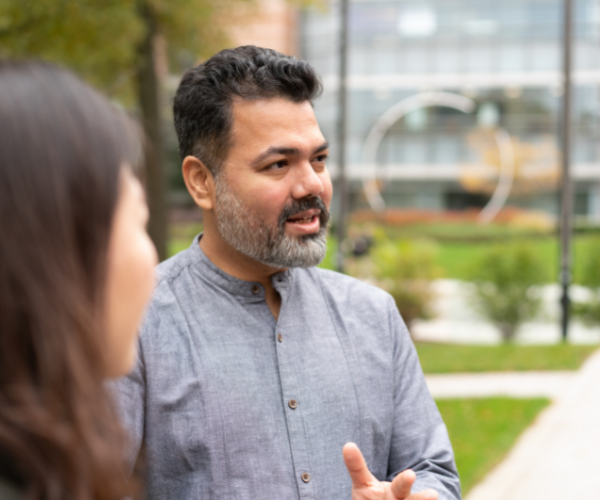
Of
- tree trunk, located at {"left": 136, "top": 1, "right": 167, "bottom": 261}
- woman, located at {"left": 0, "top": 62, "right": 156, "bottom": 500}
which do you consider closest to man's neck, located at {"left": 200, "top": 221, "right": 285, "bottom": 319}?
woman, located at {"left": 0, "top": 62, "right": 156, "bottom": 500}

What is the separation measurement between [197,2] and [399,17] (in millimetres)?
33530

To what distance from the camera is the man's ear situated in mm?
1975

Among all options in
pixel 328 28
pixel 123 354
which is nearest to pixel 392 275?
pixel 123 354

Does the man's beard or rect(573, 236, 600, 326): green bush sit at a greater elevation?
the man's beard

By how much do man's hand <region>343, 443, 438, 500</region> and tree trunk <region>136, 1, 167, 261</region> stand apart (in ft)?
29.5

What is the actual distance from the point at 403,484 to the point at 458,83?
42671mm

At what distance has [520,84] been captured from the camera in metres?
41.0

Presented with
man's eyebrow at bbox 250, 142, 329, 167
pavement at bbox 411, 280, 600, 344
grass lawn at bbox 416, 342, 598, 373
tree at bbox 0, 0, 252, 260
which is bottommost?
pavement at bbox 411, 280, 600, 344

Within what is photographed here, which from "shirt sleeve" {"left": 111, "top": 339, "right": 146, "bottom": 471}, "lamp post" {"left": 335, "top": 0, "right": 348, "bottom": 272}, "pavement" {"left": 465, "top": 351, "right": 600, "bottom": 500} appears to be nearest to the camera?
"shirt sleeve" {"left": 111, "top": 339, "right": 146, "bottom": 471}

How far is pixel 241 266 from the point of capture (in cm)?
193

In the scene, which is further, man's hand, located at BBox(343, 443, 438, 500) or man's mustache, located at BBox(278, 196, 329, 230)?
man's mustache, located at BBox(278, 196, 329, 230)

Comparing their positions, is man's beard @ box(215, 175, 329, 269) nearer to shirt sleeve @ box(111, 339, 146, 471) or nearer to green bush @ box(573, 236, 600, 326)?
shirt sleeve @ box(111, 339, 146, 471)

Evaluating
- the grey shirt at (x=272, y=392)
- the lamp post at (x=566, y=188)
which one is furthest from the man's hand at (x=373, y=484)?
the lamp post at (x=566, y=188)

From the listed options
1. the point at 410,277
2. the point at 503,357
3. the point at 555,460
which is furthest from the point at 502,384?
the point at 410,277
